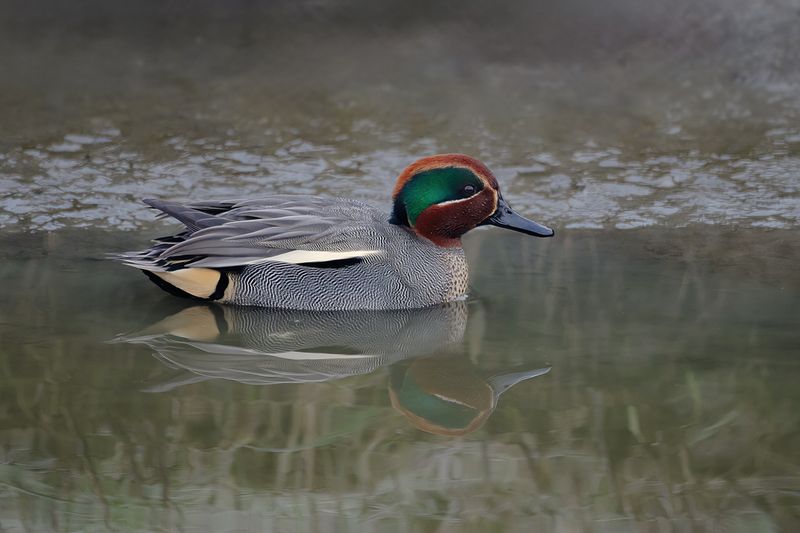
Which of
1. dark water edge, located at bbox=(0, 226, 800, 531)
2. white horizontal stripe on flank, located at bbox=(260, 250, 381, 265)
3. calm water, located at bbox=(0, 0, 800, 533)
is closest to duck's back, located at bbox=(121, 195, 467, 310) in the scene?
white horizontal stripe on flank, located at bbox=(260, 250, 381, 265)

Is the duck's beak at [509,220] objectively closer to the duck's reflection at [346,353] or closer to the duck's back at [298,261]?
the duck's back at [298,261]

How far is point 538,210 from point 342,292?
6.11 feet

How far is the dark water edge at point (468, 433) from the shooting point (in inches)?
157

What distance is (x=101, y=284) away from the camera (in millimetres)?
6293

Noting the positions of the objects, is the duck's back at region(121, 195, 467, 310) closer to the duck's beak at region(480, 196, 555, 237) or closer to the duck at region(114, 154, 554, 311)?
the duck at region(114, 154, 554, 311)

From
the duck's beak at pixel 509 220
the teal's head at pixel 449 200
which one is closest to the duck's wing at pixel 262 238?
the teal's head at pixel 449 200

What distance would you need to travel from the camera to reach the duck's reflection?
4.97 m

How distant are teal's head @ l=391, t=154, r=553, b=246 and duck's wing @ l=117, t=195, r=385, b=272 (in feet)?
0.75

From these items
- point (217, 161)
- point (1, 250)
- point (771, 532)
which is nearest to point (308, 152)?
point (217, 161)

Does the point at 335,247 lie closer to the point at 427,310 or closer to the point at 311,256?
the point at 311,256

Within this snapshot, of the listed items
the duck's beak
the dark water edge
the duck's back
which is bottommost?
the dark water edge

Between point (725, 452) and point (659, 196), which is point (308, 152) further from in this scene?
point (725, 452)

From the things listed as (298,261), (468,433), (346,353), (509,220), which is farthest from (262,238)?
(468,433)

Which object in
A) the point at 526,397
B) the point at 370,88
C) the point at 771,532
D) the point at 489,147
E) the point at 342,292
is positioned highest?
the point at 370,88
